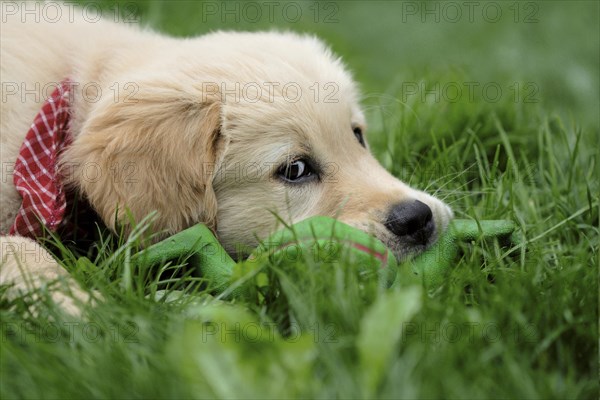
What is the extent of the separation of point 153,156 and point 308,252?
737 millimetres

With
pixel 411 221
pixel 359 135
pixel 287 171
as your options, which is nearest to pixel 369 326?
pixel 411 221

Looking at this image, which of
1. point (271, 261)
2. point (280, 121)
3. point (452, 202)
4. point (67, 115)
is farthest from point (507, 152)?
point (67, 115)

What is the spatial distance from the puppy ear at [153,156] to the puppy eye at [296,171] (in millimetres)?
249

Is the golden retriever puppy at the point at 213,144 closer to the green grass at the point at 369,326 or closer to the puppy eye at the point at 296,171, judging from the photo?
the puppy eye at the point at 296,171

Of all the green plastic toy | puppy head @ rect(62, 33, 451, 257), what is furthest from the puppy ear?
the green plastic toy

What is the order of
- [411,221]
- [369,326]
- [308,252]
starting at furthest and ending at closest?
[411,221], [308,252], [369,326]

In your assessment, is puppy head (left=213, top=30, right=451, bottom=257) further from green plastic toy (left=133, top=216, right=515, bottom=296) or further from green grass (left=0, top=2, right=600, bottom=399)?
green grass (left=0, top=2, right=600, bottom=399)

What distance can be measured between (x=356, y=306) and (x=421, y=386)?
1.19 feet

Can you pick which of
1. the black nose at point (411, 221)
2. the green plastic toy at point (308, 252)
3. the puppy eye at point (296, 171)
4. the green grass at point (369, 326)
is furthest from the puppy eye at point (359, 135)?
the green plastic toy at point (308, 252)

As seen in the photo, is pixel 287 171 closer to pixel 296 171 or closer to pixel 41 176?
pixel 296 171

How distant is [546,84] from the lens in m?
5.83

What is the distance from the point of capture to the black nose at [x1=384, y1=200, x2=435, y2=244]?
112 inches

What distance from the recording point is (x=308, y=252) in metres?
2.50

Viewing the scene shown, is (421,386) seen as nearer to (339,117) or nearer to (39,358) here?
(39,358)
